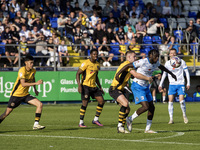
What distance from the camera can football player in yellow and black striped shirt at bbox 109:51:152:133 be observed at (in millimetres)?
11156

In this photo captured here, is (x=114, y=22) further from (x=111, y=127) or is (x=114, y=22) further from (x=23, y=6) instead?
(x=111, y=127)

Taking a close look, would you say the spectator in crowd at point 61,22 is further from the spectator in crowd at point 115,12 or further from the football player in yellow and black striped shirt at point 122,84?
the football player in yellow and black striped shirt at point 122,84

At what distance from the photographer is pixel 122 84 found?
1221 cm

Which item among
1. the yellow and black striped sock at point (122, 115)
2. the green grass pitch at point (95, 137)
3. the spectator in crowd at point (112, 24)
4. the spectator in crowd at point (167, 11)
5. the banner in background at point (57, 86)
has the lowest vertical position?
the banner in background at point (57, 86)

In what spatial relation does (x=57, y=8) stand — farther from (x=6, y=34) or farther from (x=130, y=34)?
(x=6, y=34)

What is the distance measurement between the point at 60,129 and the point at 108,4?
1751cm

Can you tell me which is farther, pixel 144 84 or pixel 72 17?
pixel 72 17

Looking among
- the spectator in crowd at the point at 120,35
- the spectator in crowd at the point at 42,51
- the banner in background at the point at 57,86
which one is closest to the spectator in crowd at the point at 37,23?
the spectator in crowd at the point at 42,51

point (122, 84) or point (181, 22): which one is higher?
point (181, 22)

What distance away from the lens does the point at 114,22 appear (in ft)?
90.7

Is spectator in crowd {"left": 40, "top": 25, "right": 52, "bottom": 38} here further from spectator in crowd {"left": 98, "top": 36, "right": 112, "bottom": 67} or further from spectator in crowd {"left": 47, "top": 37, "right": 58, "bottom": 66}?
spectator in crowd {"left": 98, "top": 36, "right": 112, "bottom": 67}

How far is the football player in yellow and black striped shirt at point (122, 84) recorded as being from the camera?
36.6ft

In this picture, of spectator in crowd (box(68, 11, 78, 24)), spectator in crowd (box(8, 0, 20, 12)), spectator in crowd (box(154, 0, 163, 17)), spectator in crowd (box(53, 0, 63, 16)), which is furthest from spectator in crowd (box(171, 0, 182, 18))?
spectator in crowd (box(8, 0, 20, 12))

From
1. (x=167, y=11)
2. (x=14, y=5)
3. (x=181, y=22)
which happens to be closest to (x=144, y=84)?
(x=14, y=5)
